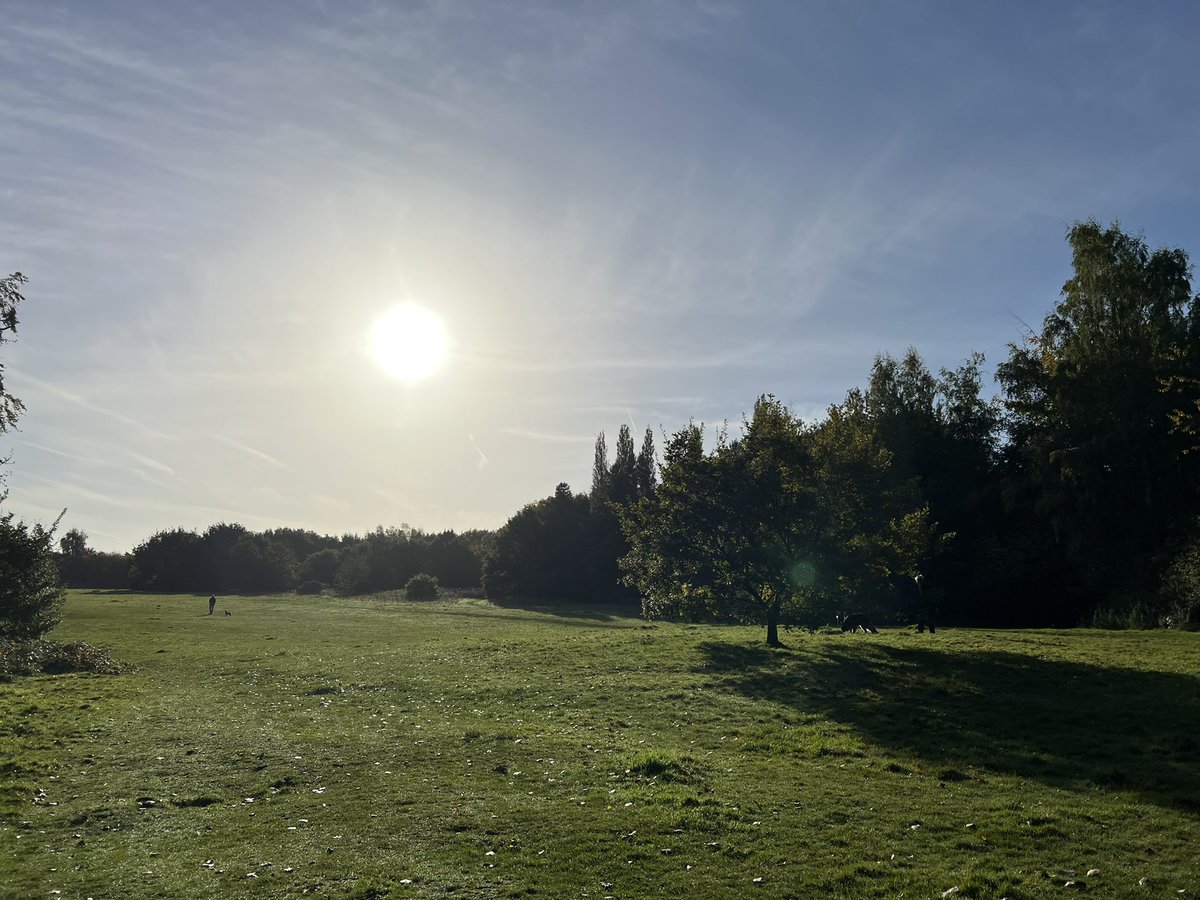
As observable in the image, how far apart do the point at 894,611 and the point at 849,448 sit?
1007 cm

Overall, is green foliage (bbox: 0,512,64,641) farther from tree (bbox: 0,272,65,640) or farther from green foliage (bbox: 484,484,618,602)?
green foliage (bbox: 484,484,618,602)

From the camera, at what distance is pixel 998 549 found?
248 ft

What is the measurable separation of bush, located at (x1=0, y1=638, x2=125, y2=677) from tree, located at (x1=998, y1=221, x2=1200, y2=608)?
226ft

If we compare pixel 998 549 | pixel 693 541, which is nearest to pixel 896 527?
pixel 693 541

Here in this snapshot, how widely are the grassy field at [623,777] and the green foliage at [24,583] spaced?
280 inches

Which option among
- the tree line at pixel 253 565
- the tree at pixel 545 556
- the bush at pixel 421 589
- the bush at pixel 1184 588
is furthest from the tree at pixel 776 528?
the tree line at pixel 253 565

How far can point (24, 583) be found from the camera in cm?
4369

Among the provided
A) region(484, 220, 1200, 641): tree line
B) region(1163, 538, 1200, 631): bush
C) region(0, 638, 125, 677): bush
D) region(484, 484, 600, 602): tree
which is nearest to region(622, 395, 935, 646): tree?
region(484, 220, 1200, 641): tree line

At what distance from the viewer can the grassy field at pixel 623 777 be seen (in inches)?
522

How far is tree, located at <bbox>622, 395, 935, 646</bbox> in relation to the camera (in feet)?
141

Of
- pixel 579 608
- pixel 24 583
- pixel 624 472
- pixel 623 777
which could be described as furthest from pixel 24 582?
pixel 624 472

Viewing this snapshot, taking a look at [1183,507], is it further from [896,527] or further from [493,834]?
[493,834]

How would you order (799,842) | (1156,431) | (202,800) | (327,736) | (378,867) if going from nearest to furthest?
1. (378,867)
2. (799,842)
3. (202,800)
4. (327,736)
5. (1156,431)

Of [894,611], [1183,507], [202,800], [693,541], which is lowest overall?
[202,800]
